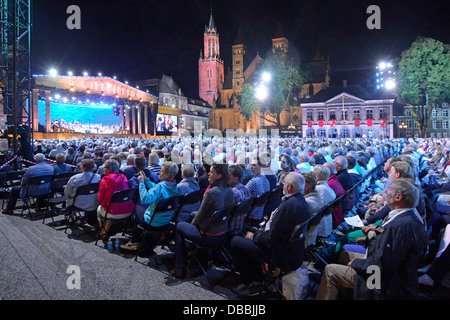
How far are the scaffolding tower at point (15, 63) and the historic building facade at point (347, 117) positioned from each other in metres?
48.9

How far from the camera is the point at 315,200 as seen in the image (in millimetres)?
4164

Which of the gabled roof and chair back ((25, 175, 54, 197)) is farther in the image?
the gabled roof

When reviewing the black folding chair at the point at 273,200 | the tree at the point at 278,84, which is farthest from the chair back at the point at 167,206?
the tree at the point at 278,84

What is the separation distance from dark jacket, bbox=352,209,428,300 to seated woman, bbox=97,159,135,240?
421cm

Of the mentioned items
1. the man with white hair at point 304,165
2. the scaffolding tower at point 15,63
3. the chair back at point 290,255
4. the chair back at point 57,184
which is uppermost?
the scaffolding tower at point 15,63

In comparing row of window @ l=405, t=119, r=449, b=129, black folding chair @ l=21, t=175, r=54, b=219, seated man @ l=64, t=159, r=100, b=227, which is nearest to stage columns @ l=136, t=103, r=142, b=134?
black folding chair @ l=21, t=175, r=54, b=219

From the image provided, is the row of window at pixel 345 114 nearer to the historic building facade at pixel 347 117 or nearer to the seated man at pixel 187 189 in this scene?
the historic building facade at pixel 347 117

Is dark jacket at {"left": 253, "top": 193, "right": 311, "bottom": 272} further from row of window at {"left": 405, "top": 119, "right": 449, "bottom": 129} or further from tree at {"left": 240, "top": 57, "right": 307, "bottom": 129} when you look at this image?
row of window at {"left": 405, "top": 119, "right": 449, "bottom": 129}

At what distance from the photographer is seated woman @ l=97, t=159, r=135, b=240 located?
5.36 metres

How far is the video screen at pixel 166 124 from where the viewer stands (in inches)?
1784

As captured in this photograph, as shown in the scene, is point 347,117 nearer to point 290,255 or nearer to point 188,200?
point 188,200

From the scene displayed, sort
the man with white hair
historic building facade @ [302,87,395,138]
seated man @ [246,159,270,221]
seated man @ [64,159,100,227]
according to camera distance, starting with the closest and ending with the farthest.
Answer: seated man @ [246,159,270,221] < seated man @ [64,159,100,227] < the man with white hair < historic building facade @ [302,87,395,138]
